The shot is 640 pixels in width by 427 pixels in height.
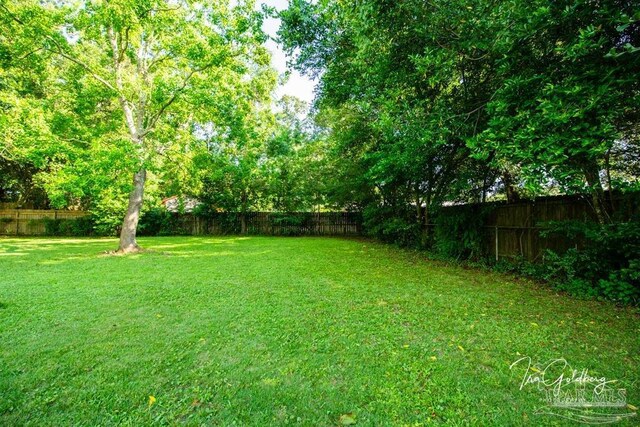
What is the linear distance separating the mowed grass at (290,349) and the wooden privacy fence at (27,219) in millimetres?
13385

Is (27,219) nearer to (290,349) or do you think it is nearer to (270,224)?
(270,224)

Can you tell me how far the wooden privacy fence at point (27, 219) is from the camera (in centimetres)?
1560

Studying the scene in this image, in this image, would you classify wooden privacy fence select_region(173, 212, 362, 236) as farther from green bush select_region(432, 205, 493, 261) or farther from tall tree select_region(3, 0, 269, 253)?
green bush select_region(432, 205, 493, 261)

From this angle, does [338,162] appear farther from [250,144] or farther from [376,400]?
[376,400]

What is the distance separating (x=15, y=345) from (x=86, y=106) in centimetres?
981

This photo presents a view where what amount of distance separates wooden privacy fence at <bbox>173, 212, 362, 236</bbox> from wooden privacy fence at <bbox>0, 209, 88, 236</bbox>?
565cm

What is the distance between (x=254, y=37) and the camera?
9227mm

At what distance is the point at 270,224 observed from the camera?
Answer: 686 inches

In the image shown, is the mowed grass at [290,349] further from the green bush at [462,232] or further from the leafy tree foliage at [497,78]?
the green bush at [462,232]

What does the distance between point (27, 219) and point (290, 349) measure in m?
20.4

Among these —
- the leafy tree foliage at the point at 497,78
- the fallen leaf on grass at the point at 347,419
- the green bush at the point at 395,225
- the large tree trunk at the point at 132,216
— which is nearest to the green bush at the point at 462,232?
the leafy tree foliage at the point at 497,78

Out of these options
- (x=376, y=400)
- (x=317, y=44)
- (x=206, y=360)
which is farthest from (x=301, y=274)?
(x=317, y=44)

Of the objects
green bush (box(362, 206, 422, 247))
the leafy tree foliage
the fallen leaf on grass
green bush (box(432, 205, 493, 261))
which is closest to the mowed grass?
the fallen leaf on grass

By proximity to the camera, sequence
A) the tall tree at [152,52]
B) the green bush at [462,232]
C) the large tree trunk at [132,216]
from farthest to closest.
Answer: the large tree trunk at [132,216] < the tall tree at [152,52] < the green bush at [462,232]
